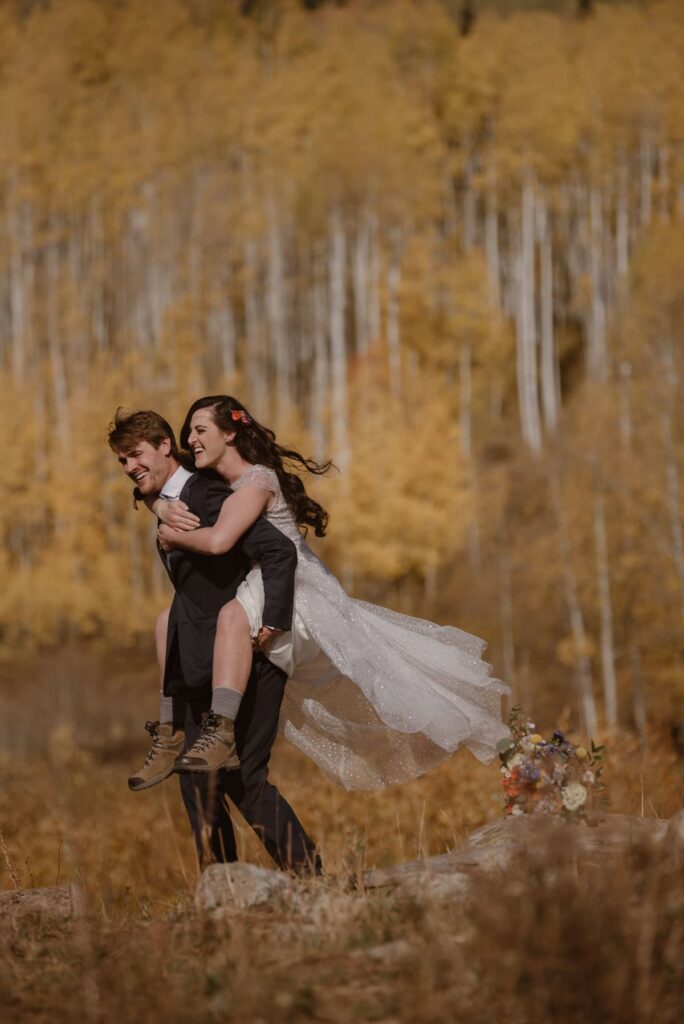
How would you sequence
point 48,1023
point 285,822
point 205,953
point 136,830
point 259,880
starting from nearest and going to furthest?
point 48,1023 → point 205,953 → point 259,880 → point 285,822 → point 136,830

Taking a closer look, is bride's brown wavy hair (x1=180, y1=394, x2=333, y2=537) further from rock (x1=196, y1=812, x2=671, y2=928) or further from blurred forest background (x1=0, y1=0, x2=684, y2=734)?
blurred forest background (x1=0, y1=0, x2=684, y2=734)

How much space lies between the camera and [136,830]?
10.3 meters

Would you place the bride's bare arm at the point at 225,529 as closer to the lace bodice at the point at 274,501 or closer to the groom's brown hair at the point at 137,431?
the lace bodice at the point at 274,501

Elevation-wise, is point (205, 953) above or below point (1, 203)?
below

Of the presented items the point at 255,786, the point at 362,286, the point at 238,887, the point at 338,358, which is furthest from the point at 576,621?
the point at 238,887

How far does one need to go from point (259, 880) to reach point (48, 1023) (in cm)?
92

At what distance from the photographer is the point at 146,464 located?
4113 millimetres

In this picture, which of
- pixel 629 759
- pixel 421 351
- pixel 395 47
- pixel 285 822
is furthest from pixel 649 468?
pixel 395 47

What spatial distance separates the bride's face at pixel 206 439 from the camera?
416cm

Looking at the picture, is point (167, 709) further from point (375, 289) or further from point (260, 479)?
point (375, 289)

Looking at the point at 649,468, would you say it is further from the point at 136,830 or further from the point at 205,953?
the point at 205,953

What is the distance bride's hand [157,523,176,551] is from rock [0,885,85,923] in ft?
3.79

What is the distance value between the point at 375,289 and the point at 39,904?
29.1 m

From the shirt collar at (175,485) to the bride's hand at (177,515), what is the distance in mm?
90
